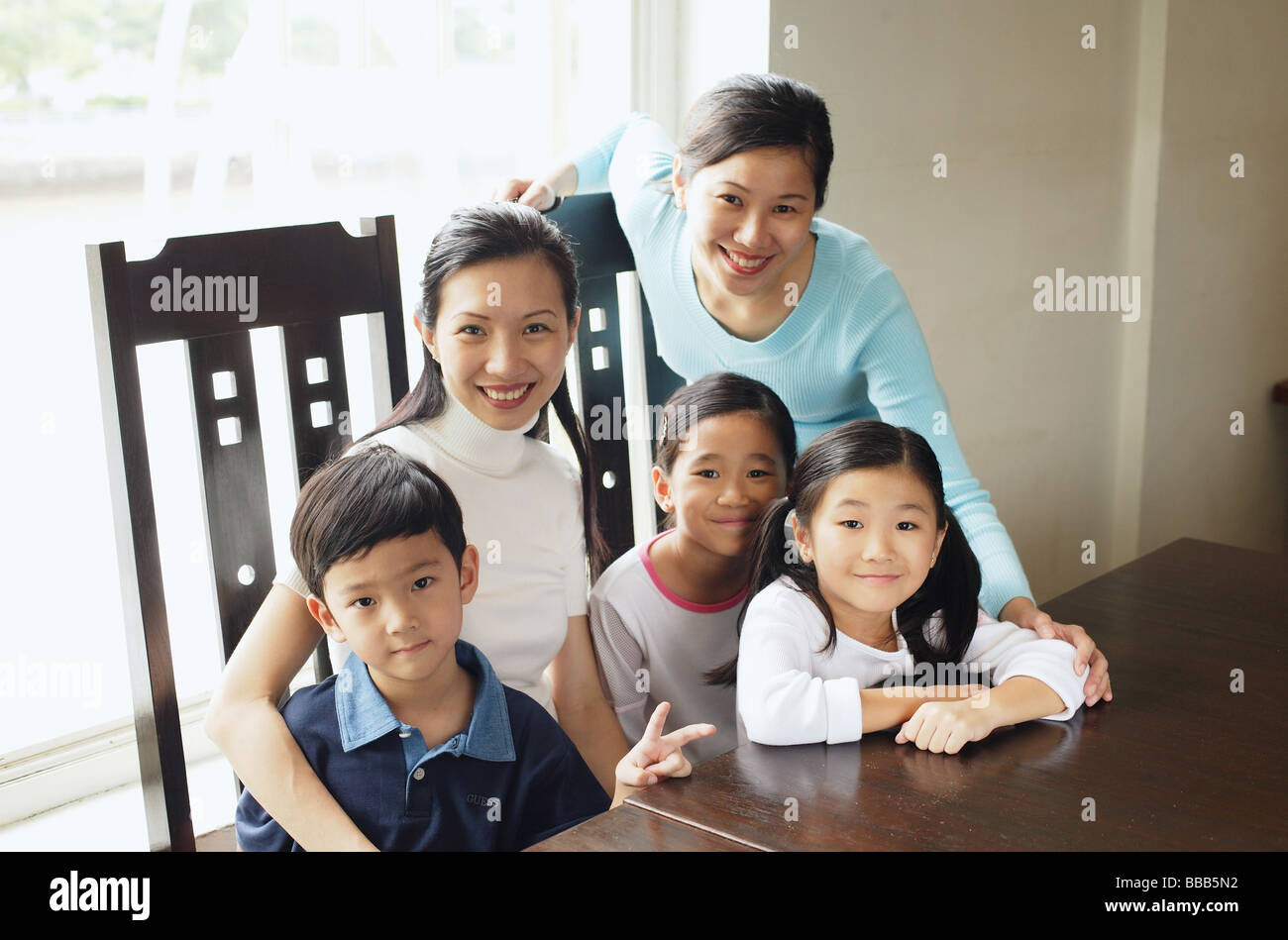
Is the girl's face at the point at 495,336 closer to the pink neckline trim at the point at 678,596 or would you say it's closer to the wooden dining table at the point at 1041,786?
the pink neckline trim at the point at 678,596

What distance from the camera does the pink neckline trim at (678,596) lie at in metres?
1.47

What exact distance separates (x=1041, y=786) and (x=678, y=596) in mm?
500

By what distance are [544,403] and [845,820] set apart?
1.82 ft

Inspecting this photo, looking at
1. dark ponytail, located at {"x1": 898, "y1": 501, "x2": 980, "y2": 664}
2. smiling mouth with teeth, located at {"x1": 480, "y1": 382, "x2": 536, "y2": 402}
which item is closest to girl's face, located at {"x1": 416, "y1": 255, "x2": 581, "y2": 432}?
smiling mouth with teeth, located at {"x1": 480, "y1": 382, "x2": 536, "y2": 402}

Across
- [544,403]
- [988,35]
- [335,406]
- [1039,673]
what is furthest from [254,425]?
[988,35]

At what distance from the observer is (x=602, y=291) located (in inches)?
66.1

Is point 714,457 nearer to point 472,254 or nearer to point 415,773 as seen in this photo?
point 472,254

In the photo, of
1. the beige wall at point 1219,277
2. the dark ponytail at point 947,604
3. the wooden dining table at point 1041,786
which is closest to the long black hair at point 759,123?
the dark ponytail at point 947,604

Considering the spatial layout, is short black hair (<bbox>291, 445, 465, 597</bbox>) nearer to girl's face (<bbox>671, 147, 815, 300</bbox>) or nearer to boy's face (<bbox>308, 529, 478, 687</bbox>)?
boy's face (<bbox>308, 529, 478, 687</bbox>)

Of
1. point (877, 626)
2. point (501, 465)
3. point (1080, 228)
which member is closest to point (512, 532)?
point (501, 465)

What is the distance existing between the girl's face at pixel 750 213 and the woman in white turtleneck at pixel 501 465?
8.7 inches

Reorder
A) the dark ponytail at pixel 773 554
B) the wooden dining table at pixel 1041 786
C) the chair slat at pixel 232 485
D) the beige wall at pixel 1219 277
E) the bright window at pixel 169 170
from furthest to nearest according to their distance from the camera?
the beige wall at pixel 1219 277
the bright window at pixel 169 170
the dark ponytail at pixel 773 554
the chair slat at pixel 232 485
the wooden dining table at pixel 1041 786

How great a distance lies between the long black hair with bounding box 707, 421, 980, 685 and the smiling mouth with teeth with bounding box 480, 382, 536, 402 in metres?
0.30
